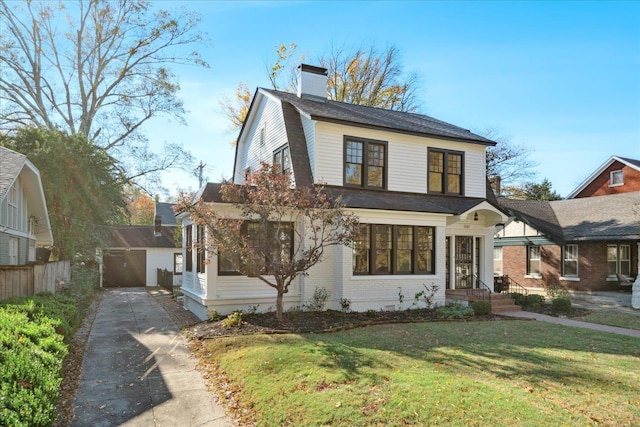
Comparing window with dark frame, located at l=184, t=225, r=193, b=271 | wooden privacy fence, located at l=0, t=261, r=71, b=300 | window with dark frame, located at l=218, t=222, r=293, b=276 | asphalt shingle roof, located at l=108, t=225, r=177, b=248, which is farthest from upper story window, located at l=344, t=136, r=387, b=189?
asphalt shingle roof, located at l=108, t=225, r=177, b=248

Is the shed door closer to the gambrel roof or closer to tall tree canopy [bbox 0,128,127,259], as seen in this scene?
tall tree canopy [bbox 0,128,127,259]

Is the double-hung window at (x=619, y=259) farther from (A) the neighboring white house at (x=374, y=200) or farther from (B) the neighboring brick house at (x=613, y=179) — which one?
(B) the neighboring brick house at (x=613, y=179)

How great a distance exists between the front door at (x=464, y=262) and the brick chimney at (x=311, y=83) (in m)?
8.14

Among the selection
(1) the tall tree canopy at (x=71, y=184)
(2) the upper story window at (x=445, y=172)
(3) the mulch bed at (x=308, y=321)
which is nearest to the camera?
(3) the mulch bed at (x=308, y=321)

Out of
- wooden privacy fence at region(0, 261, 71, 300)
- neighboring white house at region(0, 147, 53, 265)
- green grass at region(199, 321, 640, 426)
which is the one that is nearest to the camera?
green grass at region(199, 321, 640, 426)

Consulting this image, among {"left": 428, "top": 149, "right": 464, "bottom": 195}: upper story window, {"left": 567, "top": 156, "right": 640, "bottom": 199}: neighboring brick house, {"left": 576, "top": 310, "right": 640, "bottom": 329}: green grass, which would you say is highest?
{"left": 567, "top": 156, "right": 640, "bottom": 199}: neighboring brick house

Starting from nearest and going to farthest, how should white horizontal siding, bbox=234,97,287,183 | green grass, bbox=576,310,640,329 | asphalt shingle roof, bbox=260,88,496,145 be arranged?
green grass, bbox=576,310,640,329 < asphalt shingle roof, bbox=260,88,496,145 < white horizontal siding, bbox=234,97,287,183

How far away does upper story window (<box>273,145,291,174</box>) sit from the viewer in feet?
52.7

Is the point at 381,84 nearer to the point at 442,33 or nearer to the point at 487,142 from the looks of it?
the point at 487,142

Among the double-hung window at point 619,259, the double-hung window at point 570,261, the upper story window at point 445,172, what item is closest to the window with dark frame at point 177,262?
the upper story window at point 445,172

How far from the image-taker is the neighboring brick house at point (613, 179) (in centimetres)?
2906

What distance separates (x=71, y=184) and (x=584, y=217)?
2498 cm

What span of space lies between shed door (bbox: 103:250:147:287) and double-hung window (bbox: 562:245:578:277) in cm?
2414

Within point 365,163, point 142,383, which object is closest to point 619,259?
point 365,163
